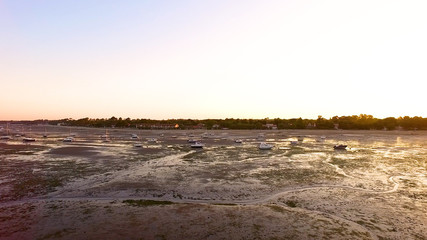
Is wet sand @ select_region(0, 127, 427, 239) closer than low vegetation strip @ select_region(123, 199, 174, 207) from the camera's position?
Yes

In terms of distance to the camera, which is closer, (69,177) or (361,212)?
(361,212)

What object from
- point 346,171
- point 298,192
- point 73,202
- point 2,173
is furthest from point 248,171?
point 2,173

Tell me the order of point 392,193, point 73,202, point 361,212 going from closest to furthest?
point 361,212 < point 73,202 < point 392,193

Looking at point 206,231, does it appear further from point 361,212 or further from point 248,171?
point 248,171

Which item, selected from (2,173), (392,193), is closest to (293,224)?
(392,193)

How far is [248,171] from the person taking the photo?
29.7 m

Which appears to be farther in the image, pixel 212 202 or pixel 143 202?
pixel 212 202

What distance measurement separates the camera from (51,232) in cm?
1326

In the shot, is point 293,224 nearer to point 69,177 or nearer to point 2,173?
point 69,177

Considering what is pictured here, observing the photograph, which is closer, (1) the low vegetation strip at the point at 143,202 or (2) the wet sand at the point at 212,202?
(2) the wet sand at the point at 212,202

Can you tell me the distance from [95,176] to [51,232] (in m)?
13.8

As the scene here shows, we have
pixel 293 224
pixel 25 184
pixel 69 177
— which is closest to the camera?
pixel 293 224

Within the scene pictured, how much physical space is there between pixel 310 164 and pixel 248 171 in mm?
9865

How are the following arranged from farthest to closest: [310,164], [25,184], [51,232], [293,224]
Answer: [310,164] < [25,184] < [293,224] < [51,232]
